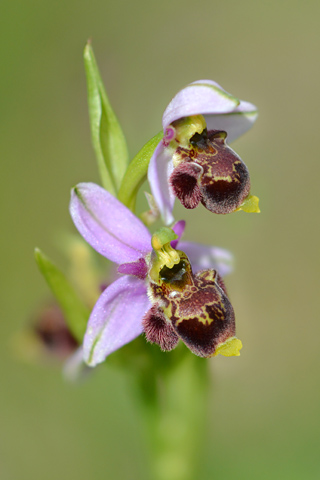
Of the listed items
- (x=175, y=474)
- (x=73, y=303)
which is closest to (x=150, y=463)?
(x=175, y=474)

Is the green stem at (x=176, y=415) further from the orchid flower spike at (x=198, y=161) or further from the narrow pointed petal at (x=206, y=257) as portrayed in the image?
the orchid flower spike at (x=198, y=161)

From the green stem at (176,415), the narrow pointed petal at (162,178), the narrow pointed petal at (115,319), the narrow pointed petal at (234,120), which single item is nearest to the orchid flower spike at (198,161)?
the narrow pointed petal at (162,178)

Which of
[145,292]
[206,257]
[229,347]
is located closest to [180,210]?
[206,257]

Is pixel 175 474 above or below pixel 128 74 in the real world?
below

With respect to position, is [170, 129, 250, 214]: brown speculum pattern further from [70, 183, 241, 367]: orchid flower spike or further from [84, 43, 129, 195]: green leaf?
[84, 43, 129, 195]: green leaf

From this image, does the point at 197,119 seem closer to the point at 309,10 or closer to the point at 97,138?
the point at 97,138

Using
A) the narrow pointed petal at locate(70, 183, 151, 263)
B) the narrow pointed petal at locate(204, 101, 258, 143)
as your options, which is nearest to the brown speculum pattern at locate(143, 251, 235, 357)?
the narrow pointed petal at locate(70, 183, 151, 263)
